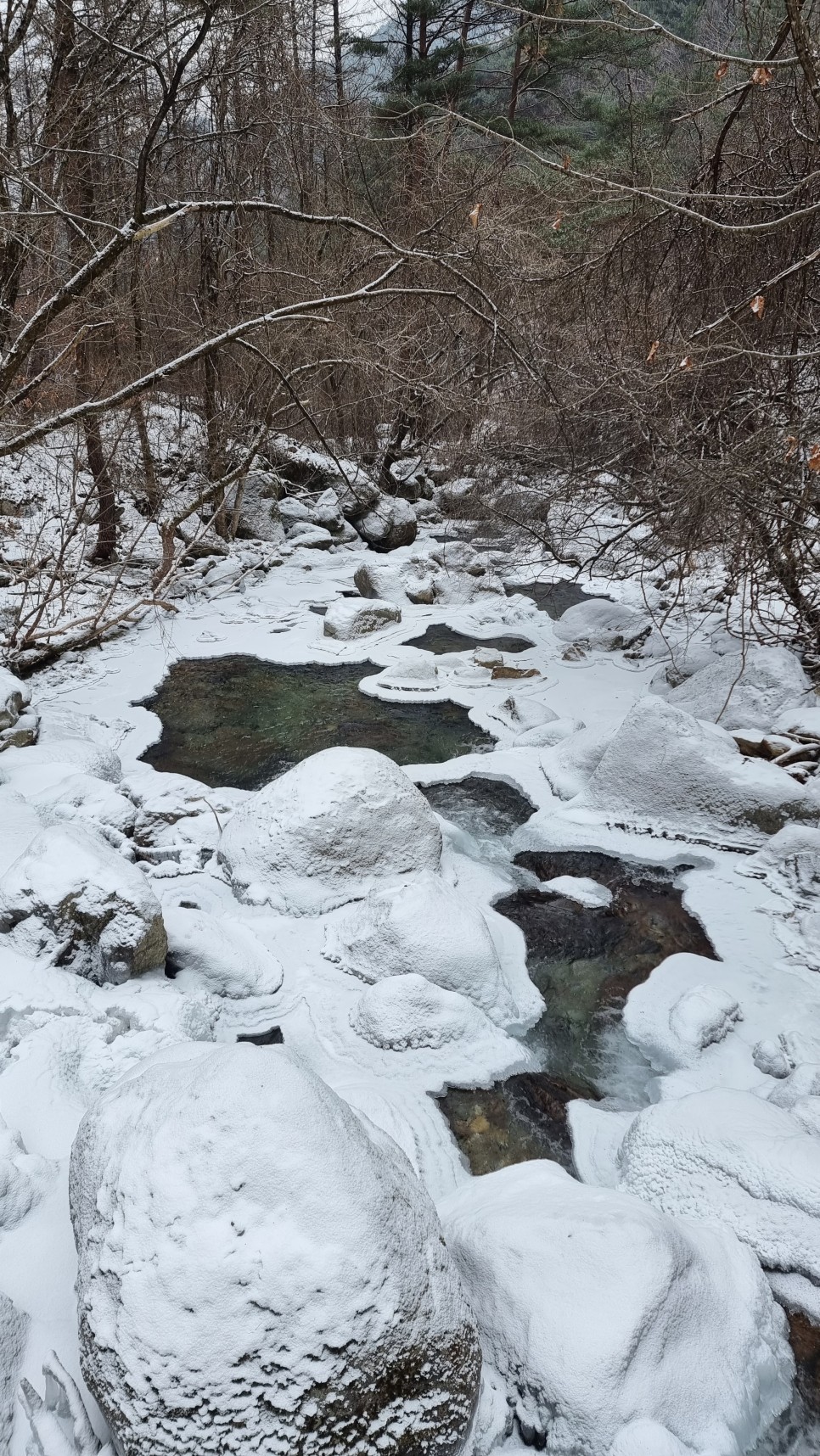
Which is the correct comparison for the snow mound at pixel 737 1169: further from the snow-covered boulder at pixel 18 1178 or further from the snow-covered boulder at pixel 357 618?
the snow-covered boulder at pixel 357 618

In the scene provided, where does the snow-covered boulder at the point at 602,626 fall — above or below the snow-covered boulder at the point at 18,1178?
below

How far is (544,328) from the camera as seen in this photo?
7305mm

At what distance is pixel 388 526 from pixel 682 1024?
979 cm

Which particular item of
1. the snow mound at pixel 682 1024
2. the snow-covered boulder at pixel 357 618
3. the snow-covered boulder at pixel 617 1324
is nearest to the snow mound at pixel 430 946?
the snow mound at pixel 682 1024

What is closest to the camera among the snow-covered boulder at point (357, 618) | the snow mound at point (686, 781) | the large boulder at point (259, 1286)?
the large boulder at point (259, 1286)

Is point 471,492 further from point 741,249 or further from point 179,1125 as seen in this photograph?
point 179,1125

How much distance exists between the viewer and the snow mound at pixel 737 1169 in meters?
2.65

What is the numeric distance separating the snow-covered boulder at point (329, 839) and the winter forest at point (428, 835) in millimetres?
24

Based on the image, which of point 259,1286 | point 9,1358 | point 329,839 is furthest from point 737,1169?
point 329,839

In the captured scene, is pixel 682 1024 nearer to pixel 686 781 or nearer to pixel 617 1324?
pixel 617 1324

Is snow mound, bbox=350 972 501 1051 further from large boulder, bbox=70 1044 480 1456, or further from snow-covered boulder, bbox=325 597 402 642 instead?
snow-covered boulder, bbox=325 597 402 642

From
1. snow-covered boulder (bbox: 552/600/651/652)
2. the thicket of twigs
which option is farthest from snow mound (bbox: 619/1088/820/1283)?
snow-covered boulder (bbox: 552/600/651/652)

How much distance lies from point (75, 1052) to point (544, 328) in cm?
681

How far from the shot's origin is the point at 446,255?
2.99 m
